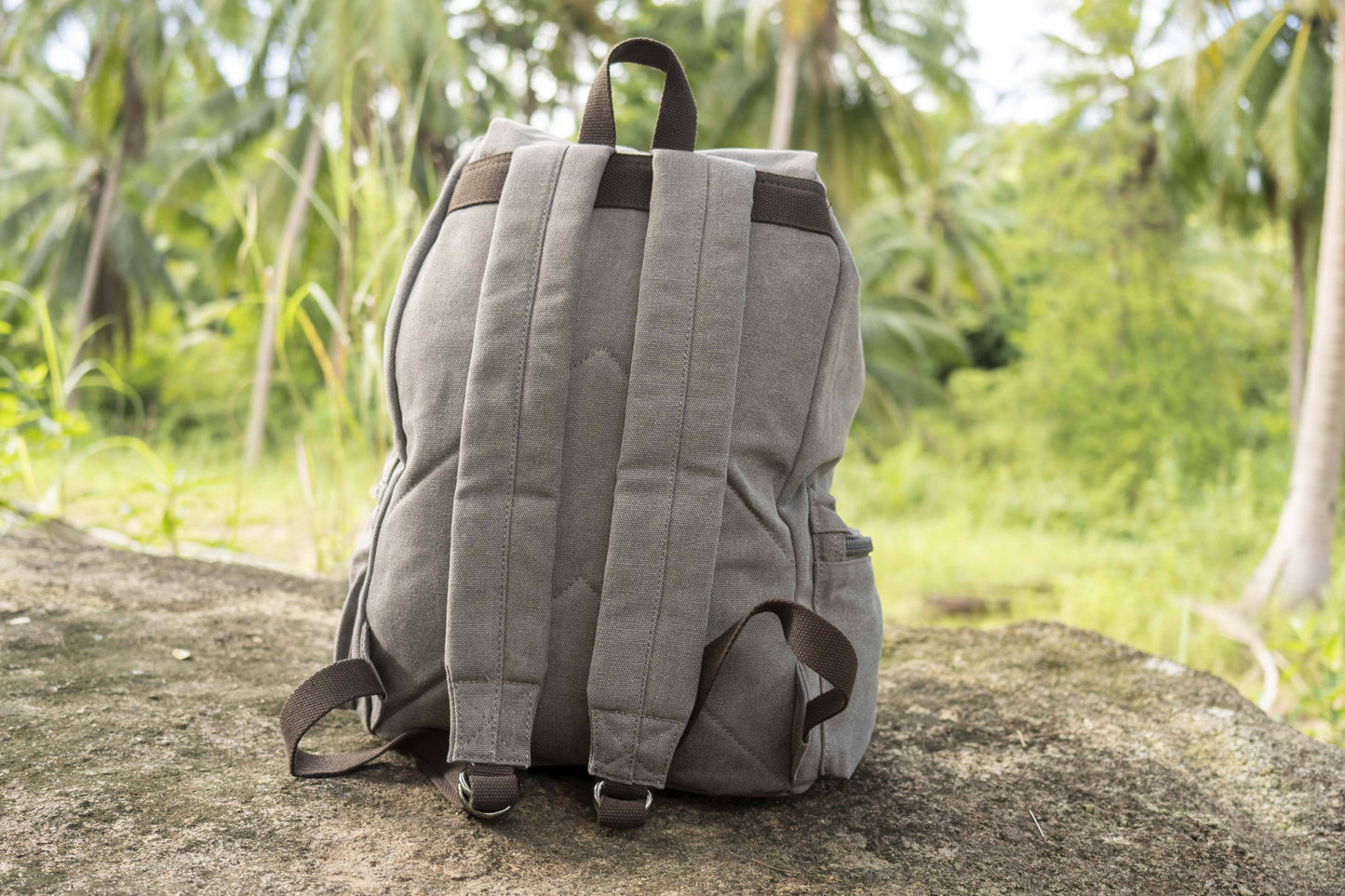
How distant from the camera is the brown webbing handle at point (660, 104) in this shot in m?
1.21

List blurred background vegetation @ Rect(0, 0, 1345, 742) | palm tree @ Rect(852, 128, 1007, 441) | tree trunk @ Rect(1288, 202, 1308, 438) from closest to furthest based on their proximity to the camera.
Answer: blurred background vegetation @ Rect(0, 0, 1345, 742)
tree trunk @ Rect(1288, 202, 1308, 438)
palm tree @ Rect(852, 128, 1007, 441)

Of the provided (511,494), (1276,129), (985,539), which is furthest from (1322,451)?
(511,494)

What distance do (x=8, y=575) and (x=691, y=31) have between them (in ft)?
57.6

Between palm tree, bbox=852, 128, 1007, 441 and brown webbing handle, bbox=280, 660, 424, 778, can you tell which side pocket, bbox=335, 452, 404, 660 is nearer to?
brown webbing handle, bbox=280, 660, 424, 778

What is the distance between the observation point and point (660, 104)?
1177 mm

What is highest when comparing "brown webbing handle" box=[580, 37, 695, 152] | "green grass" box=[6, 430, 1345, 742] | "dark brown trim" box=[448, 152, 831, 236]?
"brown webbing handle" box=[580, 37, 695, 152]

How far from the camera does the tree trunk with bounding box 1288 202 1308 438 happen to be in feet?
45.1

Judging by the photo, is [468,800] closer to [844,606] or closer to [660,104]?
[844,606]

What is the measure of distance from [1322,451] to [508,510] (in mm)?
7769

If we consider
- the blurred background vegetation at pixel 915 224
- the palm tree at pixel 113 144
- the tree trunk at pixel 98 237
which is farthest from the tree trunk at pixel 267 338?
the tree trunk at pixel 98 237

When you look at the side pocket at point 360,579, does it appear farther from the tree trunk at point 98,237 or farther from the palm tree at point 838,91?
the tree trunk at point 98,237

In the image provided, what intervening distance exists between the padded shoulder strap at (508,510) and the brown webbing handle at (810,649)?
0.68 feet

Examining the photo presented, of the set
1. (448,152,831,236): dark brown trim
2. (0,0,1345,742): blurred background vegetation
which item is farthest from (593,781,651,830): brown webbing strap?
(0,0,1345,742): blurred background vegetation

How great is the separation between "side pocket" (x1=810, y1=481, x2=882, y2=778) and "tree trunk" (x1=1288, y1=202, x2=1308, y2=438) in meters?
15.1
